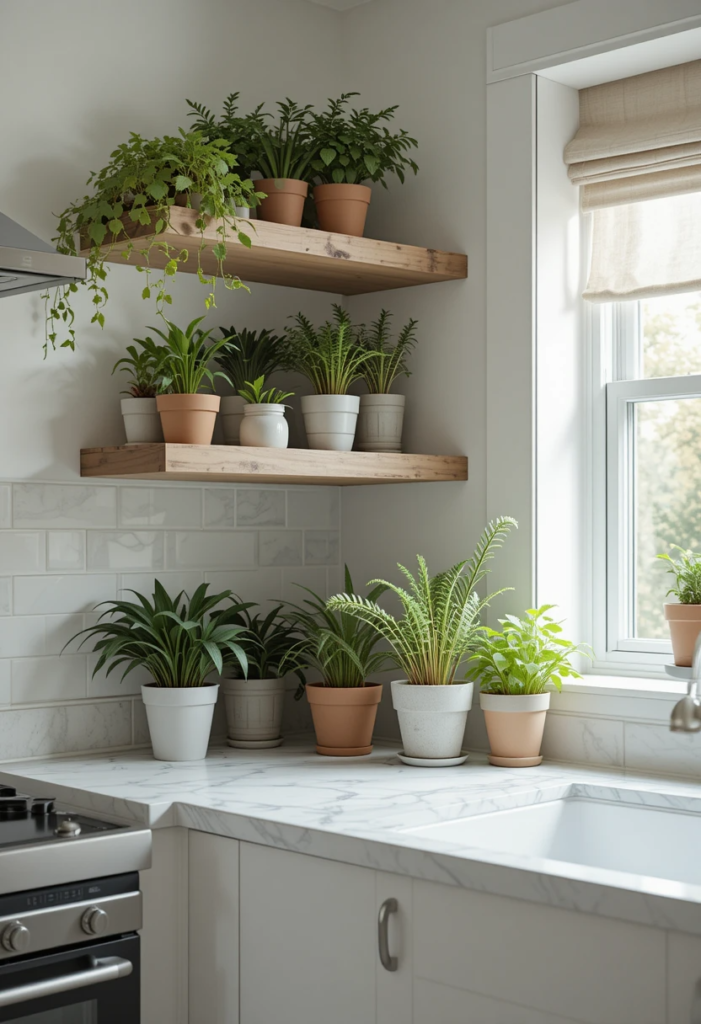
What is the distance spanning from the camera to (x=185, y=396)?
2484 mm

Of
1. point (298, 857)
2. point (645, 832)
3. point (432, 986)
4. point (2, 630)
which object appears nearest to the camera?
point (432, 986)

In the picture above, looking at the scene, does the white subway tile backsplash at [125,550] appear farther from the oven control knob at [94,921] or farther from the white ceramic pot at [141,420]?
the oven control knob at [94,921]

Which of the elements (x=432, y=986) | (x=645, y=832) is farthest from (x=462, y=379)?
(x=432, y=986)

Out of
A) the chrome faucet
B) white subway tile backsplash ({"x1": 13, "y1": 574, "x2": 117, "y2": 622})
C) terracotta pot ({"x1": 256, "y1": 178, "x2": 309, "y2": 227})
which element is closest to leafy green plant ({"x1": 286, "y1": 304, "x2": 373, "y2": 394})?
terracotta pot ({"x1": 256, "y1": 178, "x2": 309, "y2": 227})

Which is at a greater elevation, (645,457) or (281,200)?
(281,200)

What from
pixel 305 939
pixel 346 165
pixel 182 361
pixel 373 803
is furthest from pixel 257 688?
pixel 346 165

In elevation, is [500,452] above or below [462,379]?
below

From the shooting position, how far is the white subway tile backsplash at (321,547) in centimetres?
312

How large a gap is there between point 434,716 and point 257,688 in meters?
0.45

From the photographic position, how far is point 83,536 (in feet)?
8.73

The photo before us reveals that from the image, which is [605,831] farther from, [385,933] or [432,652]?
[385,933]

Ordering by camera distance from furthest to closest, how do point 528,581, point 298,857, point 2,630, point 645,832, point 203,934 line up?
1. point 528,581
2. point 2,630
3. point 645,832
4. point 203,934
5. point 298,857

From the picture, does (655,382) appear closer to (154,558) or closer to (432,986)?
(154,558)

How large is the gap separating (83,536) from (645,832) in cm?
133
